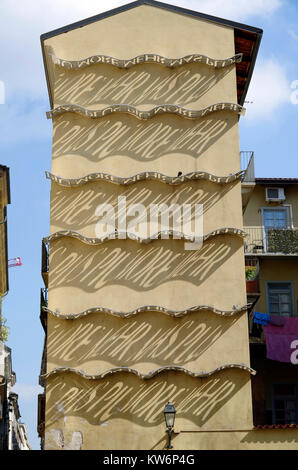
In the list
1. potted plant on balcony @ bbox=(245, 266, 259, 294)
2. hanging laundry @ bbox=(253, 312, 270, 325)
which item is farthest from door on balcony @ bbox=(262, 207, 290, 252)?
hanging laundry @ bbox=(253, 312, 270, 325)

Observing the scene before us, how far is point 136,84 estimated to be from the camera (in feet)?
101

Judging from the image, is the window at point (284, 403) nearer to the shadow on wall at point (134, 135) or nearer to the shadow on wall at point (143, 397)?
the shadow on wall at point (143, 397)

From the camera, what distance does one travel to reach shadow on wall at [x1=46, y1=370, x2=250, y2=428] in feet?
88.7

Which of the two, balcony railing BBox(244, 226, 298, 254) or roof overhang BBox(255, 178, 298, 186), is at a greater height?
roof overhang BBox(255, 178, 298, 186)

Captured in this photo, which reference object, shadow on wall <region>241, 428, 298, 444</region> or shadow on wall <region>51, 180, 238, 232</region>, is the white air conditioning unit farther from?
shadow on wall <region>241, 428, 298, 444</region>

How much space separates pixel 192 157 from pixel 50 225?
231 inches

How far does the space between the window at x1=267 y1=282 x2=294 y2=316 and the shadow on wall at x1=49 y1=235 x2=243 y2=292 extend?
24.3 feet

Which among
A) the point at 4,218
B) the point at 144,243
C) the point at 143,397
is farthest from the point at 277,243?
the point at 4,218

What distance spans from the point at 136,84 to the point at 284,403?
1480cm

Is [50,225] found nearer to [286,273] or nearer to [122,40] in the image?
[122,40]

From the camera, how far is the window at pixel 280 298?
3553cm

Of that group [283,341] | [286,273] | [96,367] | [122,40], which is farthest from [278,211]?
[96,367]

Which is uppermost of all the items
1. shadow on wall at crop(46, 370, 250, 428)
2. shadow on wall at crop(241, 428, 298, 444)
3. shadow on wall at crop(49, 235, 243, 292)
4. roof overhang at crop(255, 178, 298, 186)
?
roof overhang at crop(255, 178, 298, 186)

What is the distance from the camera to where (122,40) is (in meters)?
31.3
